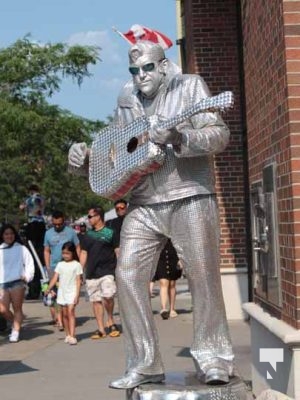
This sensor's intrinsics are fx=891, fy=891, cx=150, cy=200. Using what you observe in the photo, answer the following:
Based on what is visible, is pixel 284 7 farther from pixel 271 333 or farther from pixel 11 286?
pixel 11 286

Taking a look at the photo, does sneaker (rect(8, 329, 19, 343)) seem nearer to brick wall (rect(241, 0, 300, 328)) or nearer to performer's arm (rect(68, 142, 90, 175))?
brick wall (rect(241, 0, 300, 328))

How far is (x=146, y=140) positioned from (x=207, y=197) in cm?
52

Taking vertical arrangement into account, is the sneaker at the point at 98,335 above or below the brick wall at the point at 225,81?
below

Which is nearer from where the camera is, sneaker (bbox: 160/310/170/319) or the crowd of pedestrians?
the crowd of pedestrians

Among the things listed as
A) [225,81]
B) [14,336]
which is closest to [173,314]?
[14,336]

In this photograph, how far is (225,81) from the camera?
12633 mm

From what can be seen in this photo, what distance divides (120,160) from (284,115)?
4.96 feet

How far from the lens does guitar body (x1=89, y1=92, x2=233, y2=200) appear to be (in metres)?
4.71

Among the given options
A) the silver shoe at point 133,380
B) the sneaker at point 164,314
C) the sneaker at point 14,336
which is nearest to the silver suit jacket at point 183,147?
the silver shoe at point 133,380

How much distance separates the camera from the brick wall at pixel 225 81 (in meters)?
12.5

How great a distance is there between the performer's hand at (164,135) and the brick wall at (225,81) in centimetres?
791

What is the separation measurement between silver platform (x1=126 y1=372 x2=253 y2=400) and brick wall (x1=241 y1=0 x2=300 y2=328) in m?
1.09

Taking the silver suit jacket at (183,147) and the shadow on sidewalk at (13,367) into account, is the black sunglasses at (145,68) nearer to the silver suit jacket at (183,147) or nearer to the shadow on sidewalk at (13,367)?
the silver suit jacket at (183,147)

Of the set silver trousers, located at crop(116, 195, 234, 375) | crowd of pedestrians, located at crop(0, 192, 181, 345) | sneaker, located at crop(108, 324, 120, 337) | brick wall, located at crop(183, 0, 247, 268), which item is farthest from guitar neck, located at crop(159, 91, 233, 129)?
brick wall, located at crop(183, 0, 247, 268)
